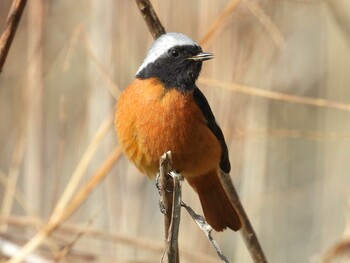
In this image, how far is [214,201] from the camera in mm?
3363

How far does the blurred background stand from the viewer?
11.9 ft

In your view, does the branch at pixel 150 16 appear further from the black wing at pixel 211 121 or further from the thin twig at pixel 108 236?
the thin twig at pixel 108 236

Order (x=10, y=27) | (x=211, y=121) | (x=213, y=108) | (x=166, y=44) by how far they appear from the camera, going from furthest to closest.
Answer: (x=213, y=108) < (x=211, y=121) < (x=166, y=44) < (x=10, y=27)

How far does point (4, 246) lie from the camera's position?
10.7 feet

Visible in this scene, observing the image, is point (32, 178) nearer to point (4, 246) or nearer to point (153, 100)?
point (4, 246)

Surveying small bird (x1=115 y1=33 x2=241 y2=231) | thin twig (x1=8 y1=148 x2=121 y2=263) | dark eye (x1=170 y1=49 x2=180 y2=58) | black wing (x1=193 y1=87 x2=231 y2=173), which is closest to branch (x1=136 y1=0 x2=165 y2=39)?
small bird (x1=115 y1=33 x2=241 y2=231)

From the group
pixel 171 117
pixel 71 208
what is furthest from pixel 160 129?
pixel 71 208

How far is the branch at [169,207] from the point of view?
7.13 feet

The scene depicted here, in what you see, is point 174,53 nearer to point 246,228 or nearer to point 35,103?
point 246,228

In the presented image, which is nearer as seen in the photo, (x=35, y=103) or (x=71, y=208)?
(x=71, y=208)

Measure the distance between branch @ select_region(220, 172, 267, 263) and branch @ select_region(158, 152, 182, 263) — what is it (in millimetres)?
568

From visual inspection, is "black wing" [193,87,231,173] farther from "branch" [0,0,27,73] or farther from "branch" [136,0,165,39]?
"branch" [0,0,27,73]

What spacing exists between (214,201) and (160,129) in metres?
0.68

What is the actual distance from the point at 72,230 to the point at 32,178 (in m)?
0.55
